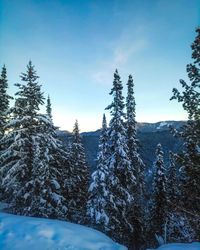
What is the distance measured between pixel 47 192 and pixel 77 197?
11.6 m

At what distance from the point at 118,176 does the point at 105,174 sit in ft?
7.97

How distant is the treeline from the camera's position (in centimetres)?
1479

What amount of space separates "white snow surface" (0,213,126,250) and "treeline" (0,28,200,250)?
267 inches

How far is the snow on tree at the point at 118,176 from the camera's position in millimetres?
24170

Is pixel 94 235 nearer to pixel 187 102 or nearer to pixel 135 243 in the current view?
pixel 187 102

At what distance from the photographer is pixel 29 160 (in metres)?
20.8

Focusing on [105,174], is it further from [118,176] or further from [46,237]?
[46,237]

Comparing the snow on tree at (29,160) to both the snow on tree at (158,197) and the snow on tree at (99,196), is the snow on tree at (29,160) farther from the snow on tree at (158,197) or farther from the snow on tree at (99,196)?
the snow on tree at (158,197)

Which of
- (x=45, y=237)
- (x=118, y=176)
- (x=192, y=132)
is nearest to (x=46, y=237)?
(x=45, y=237)

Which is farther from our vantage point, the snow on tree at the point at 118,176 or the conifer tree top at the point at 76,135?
the conifer tree top at the point at 76,135

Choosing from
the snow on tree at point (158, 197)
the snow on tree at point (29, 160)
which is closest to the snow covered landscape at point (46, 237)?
the snow on tree at point (29, 160)

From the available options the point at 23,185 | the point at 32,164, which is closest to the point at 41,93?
the point at 32,164

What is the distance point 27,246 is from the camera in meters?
7.93

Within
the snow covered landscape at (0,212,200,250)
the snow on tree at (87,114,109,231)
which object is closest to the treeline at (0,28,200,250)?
the snow on tree at (87,114,109,231)
